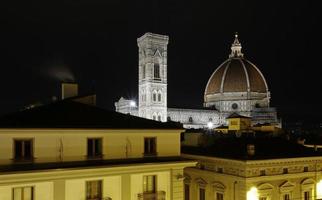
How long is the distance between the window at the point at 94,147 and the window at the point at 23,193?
2.80 m

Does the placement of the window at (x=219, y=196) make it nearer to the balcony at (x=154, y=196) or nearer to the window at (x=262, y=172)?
the window at (x=262, y=172)

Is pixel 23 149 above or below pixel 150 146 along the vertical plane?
above

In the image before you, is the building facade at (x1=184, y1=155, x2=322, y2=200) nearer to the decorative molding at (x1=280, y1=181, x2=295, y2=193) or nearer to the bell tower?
the decorative molding at (x1=280, y1=181, x2=295, y2=193)

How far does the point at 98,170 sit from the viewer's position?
604 inches

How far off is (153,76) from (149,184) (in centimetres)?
9962

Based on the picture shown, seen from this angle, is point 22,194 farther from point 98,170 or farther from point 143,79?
point 143,79

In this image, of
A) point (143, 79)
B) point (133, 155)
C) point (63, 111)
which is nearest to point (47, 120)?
point (63, 111)

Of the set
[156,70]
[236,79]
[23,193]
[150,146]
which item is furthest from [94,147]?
[236,79]

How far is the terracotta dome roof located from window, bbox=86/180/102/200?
11904 cm

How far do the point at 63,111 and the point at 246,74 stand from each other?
12108 centimetres

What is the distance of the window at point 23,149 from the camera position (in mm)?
14572

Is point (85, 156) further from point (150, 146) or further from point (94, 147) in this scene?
point (150, 146)

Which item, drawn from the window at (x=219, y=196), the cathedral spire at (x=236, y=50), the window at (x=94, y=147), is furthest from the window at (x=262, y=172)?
the cathedral spire at (x=236, y=50)

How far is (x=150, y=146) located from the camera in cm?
1786
